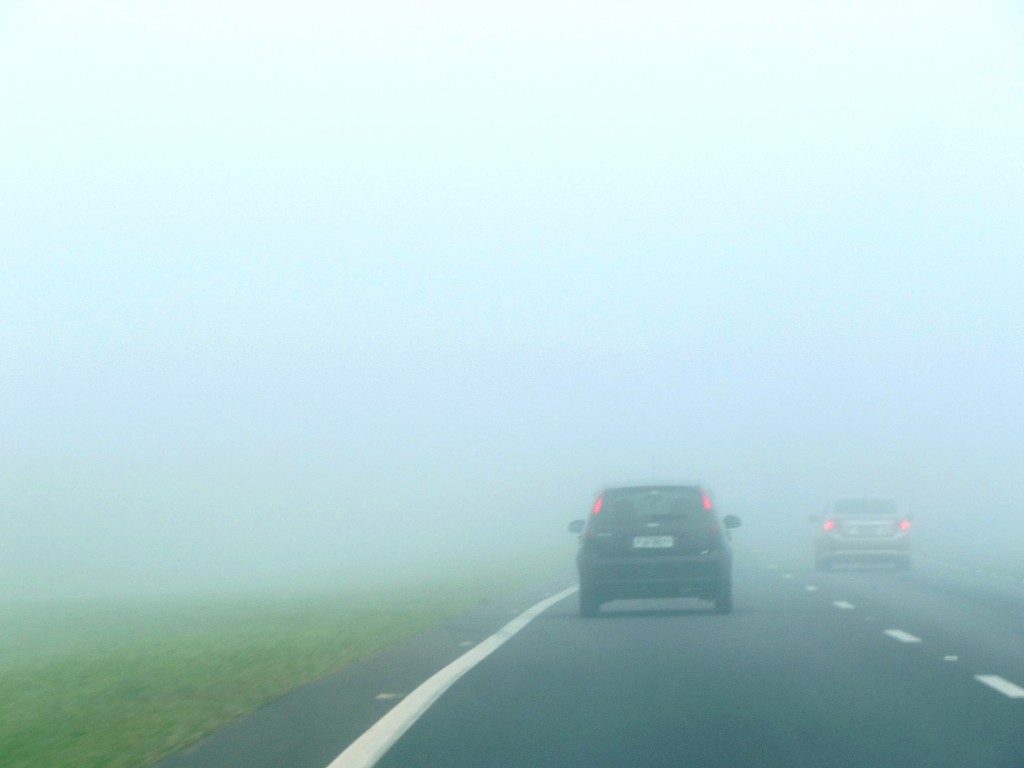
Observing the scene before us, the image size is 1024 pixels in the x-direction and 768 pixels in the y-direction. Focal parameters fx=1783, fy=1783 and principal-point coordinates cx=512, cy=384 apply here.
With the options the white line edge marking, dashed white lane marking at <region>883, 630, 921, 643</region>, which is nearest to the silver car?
dashed white lane marking at <region>883, 630, 921, 643</region>

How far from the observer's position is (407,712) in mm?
11867

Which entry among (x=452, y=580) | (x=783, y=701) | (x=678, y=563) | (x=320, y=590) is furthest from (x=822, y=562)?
(x=783, y=701)

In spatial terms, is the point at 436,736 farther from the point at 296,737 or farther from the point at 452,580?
the point at 452,580

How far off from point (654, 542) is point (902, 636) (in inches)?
186

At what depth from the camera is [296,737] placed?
10.7 m

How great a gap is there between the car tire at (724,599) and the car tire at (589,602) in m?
1.49

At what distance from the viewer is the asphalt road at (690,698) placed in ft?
32.4

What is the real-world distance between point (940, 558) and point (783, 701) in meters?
36.0

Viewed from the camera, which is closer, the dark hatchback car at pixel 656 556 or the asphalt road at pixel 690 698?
the asphalt road at pixel 690 698

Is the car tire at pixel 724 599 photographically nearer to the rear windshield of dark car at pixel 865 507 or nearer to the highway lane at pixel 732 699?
the highway lane at pixel 732 699

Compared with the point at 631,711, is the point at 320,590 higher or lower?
higher

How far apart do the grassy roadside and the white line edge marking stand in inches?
41.9

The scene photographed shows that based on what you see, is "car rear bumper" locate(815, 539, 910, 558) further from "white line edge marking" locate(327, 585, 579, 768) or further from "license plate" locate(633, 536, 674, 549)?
"white line edge marking" locate(327, 585, 579, 768)

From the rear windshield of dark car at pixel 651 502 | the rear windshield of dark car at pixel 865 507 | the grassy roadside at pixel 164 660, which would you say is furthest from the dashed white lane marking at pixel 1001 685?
the rear windshield of dark car at pixel 865 507
